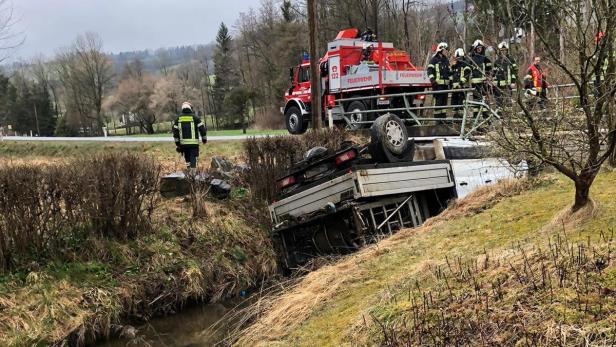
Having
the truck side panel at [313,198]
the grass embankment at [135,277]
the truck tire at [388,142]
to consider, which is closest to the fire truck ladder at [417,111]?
the truck tire at [388,142]

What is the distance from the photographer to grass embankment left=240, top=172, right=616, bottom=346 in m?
2.82

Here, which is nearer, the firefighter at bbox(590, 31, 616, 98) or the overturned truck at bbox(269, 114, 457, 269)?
the firefighter at bbox(590, 31, 616, 98)

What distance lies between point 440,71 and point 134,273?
27.2ft

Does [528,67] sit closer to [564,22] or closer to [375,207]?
[564,22]

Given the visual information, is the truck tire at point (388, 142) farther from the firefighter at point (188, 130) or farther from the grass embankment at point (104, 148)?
the grass embankment at point (104, 148)

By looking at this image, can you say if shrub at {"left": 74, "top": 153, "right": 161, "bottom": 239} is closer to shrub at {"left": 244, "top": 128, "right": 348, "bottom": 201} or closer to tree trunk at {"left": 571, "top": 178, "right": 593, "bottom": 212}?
shrub at {"left": 244, "top": 128, "right": 348, "bottom": 201}

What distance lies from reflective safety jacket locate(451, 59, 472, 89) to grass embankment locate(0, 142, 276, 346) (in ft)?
17.5

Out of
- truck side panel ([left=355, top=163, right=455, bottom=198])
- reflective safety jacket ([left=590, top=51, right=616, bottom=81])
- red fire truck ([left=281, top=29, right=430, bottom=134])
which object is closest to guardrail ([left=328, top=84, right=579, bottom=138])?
red fire truck ([left=281, top=29, right=430, bottom=134])

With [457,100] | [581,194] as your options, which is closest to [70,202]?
[581,194]

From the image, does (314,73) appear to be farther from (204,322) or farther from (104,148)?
(204,322)

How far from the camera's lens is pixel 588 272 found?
3088 mm

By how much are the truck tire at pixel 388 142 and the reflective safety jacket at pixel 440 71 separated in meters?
4.72

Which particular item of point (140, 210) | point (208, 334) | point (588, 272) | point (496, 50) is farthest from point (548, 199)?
point (140, 210)

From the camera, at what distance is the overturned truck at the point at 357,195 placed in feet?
23.7
